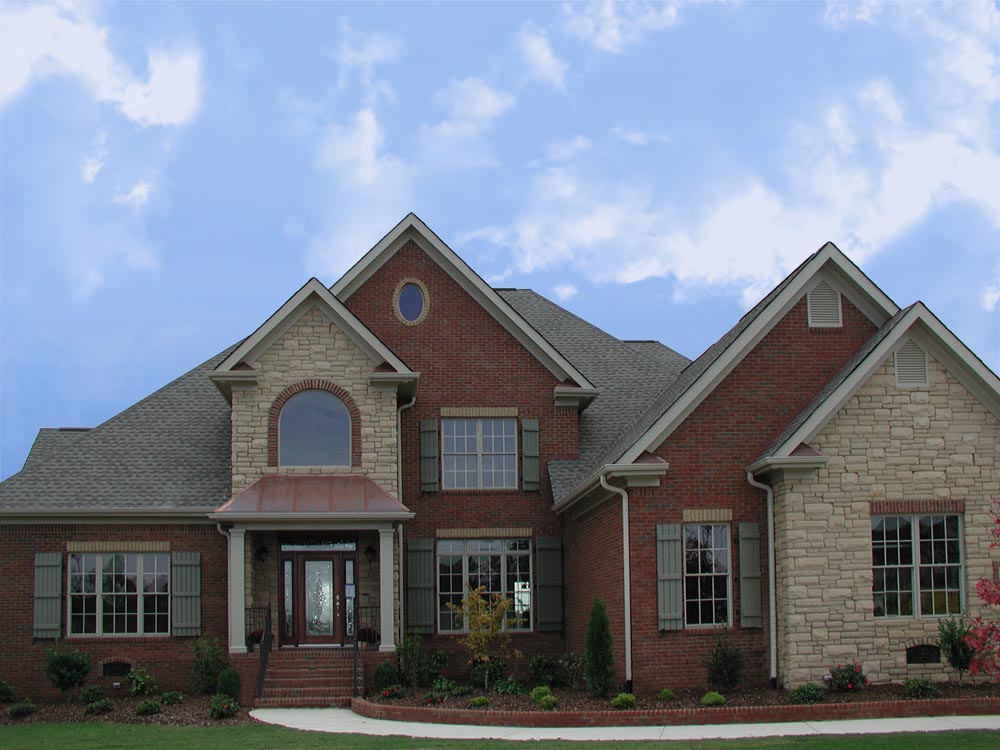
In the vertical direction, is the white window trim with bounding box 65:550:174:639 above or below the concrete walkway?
above

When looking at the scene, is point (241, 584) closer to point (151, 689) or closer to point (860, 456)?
point (151, 689)

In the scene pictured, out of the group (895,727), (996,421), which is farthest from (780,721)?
(996,421)

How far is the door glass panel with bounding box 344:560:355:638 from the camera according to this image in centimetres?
2517

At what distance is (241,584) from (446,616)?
4754 mm

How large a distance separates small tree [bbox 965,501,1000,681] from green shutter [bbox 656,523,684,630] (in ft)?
15.2

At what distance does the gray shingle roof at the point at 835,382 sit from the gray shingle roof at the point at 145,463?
36.5ft

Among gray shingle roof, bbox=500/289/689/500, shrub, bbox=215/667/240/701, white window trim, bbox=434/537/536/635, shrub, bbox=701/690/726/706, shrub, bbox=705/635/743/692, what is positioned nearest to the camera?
shrub, bbox=701/690/726/706

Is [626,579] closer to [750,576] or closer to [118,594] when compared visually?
[750,576]

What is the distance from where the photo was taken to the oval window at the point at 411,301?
89.0 feet

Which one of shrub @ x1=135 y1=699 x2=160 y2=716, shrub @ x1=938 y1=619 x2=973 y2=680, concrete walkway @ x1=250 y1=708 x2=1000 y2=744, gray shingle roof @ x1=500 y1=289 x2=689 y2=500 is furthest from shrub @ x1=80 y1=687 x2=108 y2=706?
shrub @ x1=938 y1=619 x2=973 y2=680

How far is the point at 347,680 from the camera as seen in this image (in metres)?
23.0

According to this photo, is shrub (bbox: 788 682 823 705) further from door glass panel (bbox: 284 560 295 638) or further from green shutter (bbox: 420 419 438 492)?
door glass panel (bbox: 284 560 295 638)

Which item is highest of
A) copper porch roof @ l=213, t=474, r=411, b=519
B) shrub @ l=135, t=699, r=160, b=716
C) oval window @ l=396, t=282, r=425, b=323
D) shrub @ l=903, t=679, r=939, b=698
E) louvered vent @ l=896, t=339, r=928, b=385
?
oval window @ l=396, t=282, r=425, b=323

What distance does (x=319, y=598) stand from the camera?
25.3 metres
